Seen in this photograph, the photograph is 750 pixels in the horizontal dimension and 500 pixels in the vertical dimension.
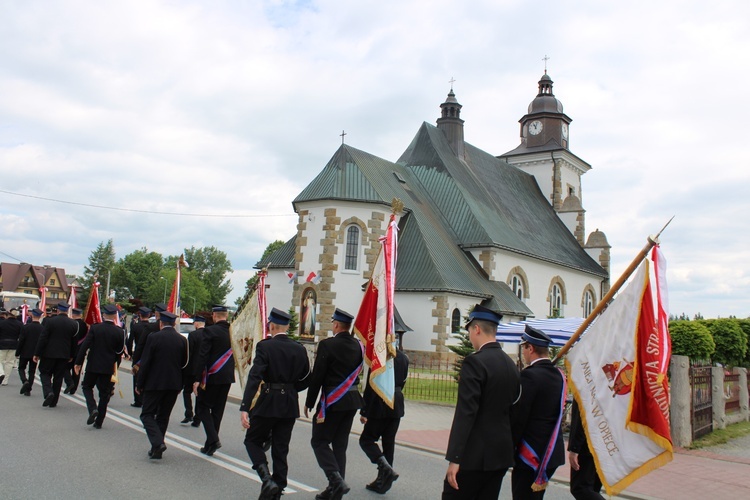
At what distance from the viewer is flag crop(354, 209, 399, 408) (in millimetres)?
7723

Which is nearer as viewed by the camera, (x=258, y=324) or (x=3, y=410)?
(x=258, y=324)

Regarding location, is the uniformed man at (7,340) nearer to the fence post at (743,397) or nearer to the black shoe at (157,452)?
the black shoe at (157,452)

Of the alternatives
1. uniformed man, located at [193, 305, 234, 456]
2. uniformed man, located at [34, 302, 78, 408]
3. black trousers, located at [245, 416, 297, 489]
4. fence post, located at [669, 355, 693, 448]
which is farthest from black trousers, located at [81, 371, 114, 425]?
fence post, located at [669, 355, 693, 448]

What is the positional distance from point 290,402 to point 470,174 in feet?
110

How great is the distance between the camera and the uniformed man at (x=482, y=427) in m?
4.75

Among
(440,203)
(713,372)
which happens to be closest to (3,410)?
(713,372)

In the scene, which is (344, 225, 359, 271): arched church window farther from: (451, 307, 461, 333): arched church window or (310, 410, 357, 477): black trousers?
(310, 410, 357, 477): black trousers

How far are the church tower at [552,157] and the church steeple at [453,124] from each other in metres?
10.7

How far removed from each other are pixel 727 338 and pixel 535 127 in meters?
33.8

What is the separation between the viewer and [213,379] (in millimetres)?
9195

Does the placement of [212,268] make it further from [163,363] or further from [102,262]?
[163,363]

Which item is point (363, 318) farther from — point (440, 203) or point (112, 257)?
point (112, 257)

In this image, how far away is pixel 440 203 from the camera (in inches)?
1406

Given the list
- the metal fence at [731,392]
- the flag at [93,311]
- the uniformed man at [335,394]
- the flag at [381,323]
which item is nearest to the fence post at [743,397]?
the metal fence at [731,392]
